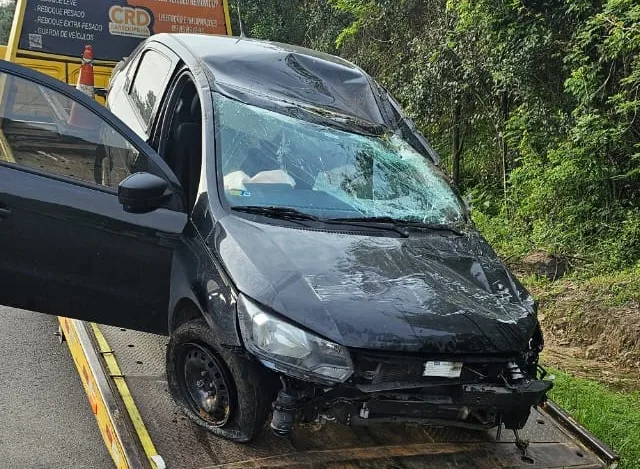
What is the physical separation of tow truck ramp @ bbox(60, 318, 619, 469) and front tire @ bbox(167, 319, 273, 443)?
0.20 feet

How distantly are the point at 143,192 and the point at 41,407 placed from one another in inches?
72.7

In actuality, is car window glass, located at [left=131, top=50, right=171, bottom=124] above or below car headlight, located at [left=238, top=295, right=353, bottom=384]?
above

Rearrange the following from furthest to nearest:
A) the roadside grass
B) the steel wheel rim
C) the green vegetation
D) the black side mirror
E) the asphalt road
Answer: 1. the green vegetation
2. the roadside grass
3. the asphalt road
4. the black side mirror
5. the steel wheel rim

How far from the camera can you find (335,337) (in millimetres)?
2447

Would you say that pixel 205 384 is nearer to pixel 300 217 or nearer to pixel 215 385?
pixel 215 385

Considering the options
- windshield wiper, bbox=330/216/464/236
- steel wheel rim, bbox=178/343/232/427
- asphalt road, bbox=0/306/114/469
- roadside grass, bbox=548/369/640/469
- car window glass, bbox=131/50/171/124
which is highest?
car window glass, bbox=131/50/171/124

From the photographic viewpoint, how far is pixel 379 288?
2699 millimetres

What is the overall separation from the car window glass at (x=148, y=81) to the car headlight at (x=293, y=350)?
192cm

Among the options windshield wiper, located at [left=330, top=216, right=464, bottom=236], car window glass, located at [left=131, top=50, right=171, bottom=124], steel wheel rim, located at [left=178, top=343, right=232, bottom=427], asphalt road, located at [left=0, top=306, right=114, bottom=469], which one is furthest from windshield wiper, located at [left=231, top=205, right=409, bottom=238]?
asphalt road, located at [left=0, top=306, right=114, bottom=469]

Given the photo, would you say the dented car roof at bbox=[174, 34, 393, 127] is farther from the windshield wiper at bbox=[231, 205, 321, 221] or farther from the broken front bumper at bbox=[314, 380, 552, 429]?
the broken front bumper at bbox=[314, 380, 552, 429]

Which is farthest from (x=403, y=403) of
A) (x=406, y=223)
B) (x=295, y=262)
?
(x=406, y=223)

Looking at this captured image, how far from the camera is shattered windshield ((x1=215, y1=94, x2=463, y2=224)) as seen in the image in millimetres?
3236

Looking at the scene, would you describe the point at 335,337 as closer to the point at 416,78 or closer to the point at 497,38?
the point at 497,38

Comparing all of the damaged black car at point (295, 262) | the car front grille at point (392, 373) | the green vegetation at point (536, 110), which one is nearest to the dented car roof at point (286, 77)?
the damaged black car at point (295, 262)
